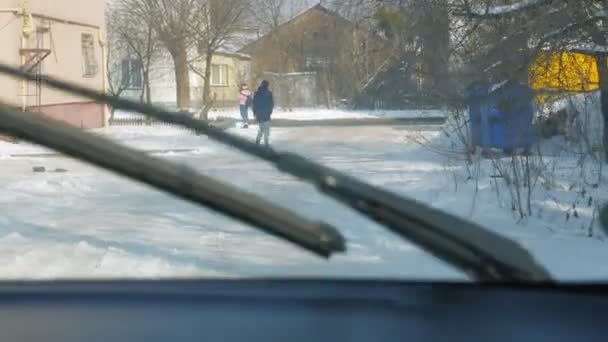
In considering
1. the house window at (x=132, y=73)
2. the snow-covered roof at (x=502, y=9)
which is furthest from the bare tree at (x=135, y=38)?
the snow-covered roof at (x=502, y=9)

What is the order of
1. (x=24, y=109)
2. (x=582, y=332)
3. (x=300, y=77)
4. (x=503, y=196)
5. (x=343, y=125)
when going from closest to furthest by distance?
(x=582, y=332) < (x=24, y=109) < (x=300, y=77) < (x=503, y=196) < (x=343, y=125)

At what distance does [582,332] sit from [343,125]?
883 centimetres

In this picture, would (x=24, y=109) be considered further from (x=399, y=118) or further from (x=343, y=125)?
(x=343, y=125)

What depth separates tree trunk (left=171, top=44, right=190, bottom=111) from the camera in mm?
3961

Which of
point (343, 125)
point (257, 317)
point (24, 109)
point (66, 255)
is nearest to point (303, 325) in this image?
point (257, 317)

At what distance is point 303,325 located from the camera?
1.81 meters

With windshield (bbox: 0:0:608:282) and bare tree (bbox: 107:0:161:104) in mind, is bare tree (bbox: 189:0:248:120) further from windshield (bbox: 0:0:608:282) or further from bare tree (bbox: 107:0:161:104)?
bare tree (bbox: 107:0:161:104)

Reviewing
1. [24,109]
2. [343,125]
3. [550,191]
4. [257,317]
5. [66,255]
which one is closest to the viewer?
[257,317]

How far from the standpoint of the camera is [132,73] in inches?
168

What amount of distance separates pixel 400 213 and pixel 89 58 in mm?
6859

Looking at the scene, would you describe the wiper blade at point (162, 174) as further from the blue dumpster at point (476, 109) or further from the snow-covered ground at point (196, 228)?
the blue dumpster at point (476, 109)

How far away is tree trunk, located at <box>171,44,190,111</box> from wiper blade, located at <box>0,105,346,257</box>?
1566 mm

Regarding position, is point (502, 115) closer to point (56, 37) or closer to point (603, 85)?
point (603, 85)

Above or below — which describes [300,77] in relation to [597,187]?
above
